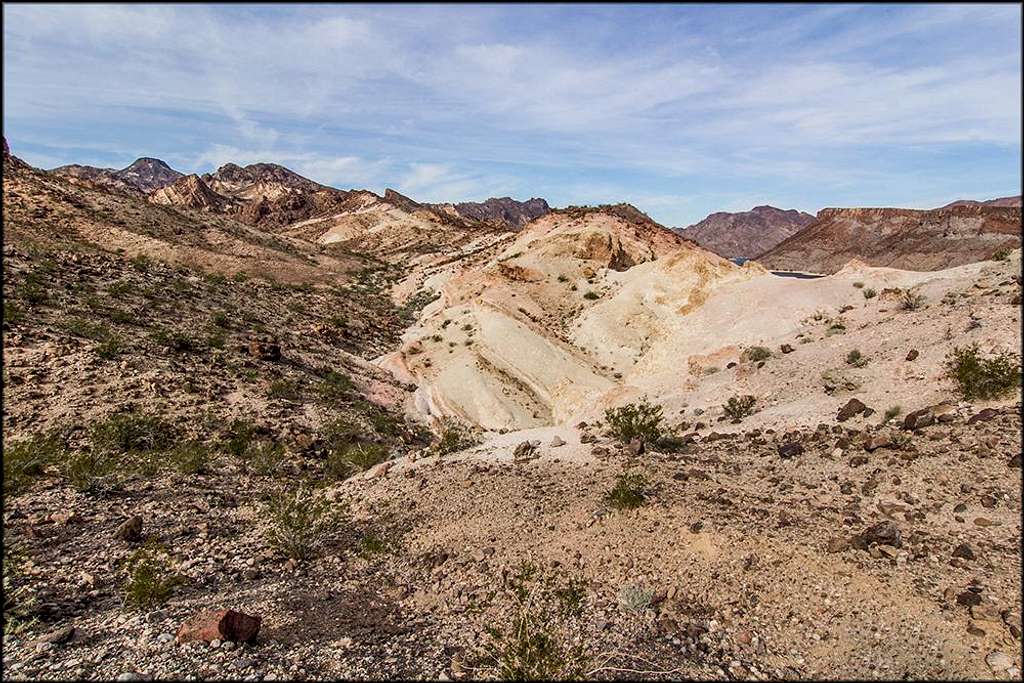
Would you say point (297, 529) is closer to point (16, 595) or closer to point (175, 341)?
point (16, 595)

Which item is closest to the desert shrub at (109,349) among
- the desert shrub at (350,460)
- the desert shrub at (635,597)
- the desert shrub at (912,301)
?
the desert shrub at (350,460)

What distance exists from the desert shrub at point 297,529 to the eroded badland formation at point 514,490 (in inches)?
1.8

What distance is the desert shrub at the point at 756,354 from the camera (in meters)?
15.2

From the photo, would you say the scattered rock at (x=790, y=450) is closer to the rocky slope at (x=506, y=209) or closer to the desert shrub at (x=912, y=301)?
the desert shrub at (x=912, y=301)

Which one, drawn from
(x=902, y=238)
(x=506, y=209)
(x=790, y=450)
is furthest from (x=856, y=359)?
(x=506, y=209)

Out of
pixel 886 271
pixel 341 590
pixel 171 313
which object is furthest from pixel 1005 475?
pixel 171 313

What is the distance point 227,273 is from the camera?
117ft

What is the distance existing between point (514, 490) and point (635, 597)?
3.28 meters

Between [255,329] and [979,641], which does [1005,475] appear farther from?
[255,329]

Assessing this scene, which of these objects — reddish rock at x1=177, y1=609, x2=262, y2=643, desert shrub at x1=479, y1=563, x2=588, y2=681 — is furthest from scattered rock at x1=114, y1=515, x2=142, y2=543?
desert shrub at x1=479, y1=563, x2=588, y2=681

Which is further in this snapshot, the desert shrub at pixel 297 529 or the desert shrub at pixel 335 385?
the desert shrub at pixel 335 385

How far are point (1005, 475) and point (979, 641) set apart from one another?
119 inches

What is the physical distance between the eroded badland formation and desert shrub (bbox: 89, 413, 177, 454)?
63mm

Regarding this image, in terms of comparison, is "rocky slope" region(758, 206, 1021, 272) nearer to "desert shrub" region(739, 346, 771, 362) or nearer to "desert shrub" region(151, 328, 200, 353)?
"desert shrub" region(739, 346, 771, 362)
